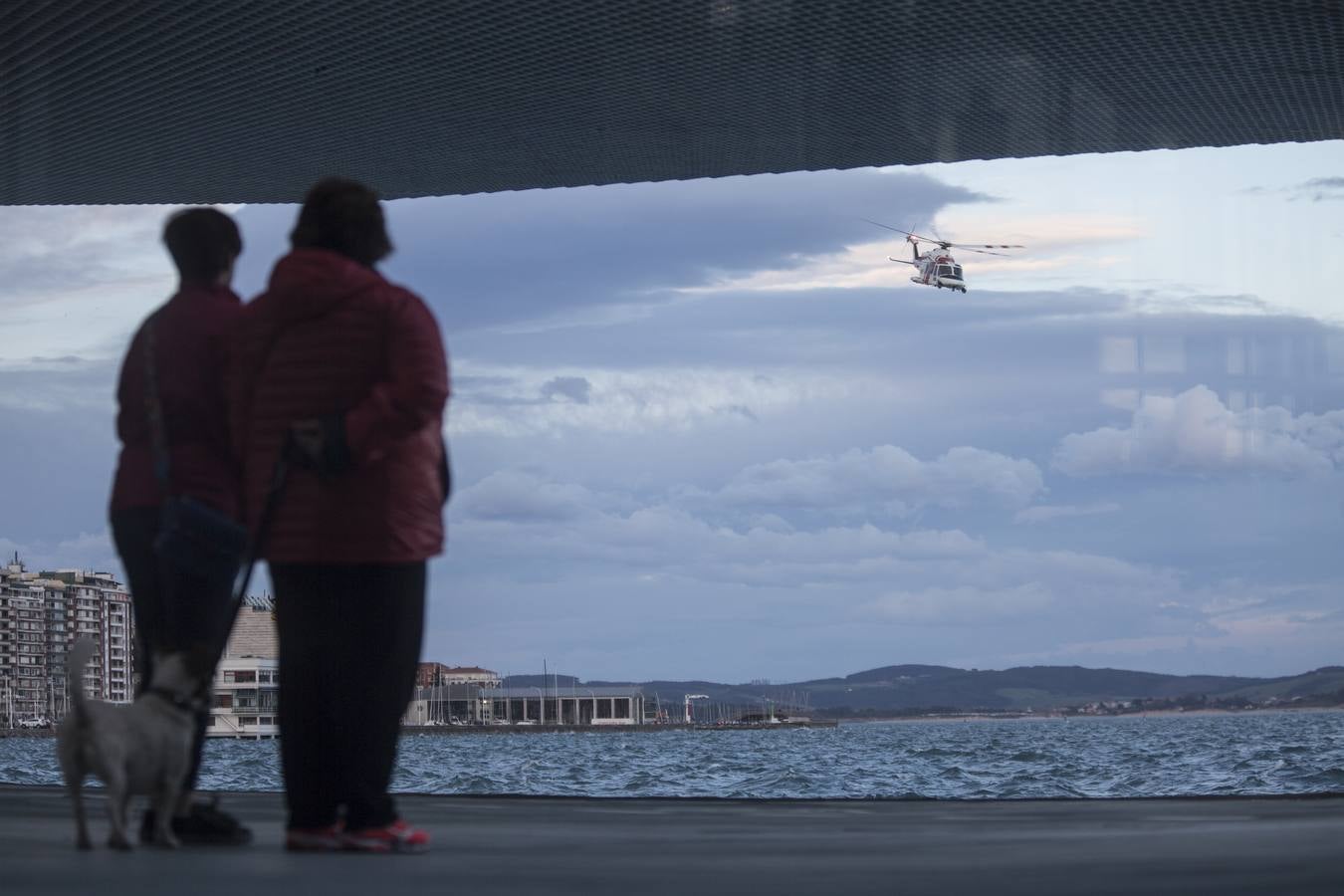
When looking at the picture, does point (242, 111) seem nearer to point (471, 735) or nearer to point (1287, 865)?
point (1287, 865)

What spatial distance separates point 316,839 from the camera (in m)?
3.58

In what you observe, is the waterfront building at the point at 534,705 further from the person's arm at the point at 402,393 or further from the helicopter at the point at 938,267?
the person's arm at the point at 402,393

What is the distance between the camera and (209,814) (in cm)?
397

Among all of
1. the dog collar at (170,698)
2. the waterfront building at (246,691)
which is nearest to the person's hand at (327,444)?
the dog collar at (170,698)

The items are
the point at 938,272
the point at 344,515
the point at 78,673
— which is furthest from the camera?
the point at 938,272

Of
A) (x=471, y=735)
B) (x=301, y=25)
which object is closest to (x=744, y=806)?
(x=301, y=25)

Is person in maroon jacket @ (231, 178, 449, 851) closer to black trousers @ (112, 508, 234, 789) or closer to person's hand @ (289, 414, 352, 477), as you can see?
person's hand @ (289, 414, 352, 477)

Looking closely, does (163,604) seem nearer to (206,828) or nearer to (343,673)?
(206,828)

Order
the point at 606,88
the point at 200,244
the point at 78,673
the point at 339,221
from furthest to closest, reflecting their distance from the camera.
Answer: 1. the point at 606,88
2. the point at 200,244
3. the point at 339,221
4. the point at 78,673

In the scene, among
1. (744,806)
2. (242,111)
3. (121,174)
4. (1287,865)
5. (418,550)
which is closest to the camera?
(1287,865)

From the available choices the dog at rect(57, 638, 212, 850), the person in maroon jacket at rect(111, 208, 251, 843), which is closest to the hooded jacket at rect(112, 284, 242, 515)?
the person in maroon jacket at rect(111, 208, 251, 843)

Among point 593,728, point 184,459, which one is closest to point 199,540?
point 184,459

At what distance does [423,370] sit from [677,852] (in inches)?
50.5

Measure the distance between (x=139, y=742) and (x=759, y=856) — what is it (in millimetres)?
1356
